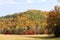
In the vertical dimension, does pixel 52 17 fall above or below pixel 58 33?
above

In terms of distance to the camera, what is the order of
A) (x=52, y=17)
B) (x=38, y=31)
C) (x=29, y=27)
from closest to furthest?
(x=52, y=17) < (x=38, y=31) < (x=29, y=27)

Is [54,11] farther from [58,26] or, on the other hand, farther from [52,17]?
[58,26]

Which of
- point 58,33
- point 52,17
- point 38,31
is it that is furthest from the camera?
point 38,31

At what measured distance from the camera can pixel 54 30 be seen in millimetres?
55719

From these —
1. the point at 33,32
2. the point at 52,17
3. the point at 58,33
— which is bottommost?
the point at 33,32

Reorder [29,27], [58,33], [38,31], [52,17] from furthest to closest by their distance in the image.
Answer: [29,27] < [38,31] < [52,17] < [58,33]

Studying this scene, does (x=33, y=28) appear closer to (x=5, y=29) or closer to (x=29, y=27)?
(x=29, y=27)

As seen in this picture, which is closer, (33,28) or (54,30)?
(54,30)

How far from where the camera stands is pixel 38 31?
101 meters

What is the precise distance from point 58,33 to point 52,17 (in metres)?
5.78

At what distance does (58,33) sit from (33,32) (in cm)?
4951

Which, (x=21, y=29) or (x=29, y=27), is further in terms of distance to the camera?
(x=29, y=27)

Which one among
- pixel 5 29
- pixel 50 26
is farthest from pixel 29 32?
pixel 50 26

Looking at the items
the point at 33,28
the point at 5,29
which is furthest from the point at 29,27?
the point at 5,29
